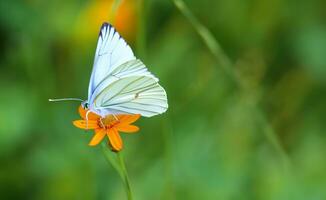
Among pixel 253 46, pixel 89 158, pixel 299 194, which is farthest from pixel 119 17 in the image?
pixel 299 194

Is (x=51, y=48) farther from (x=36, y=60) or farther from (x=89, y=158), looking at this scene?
(x=89, y=158)

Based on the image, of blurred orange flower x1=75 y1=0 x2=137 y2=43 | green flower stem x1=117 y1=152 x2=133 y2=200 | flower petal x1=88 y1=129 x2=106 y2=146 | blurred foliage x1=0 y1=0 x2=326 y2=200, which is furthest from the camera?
blurred orange flower x1=75 y1=0 x2=137 y2=43

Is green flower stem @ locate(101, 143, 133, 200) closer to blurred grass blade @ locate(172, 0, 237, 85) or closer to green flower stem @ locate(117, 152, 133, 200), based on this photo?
green flower stem @ locate(117, 152, 133, 200)

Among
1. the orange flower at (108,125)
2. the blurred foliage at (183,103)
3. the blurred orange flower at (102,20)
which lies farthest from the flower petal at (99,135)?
the blurred orange flower at (102,20)

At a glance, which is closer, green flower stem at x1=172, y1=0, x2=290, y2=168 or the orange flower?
the orange flower

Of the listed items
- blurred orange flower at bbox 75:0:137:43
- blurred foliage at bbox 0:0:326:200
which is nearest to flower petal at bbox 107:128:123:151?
blurred foliage at bbox 0:0:326:200

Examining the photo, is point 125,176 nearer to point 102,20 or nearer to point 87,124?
point 87,124

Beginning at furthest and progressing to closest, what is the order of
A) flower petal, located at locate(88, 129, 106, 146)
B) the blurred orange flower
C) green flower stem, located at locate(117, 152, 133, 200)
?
the blurred orange flower
flower petal, located at locate(88, 129, 106, 146)
green flower stem, located at locate(117, 152, 133, 200)
